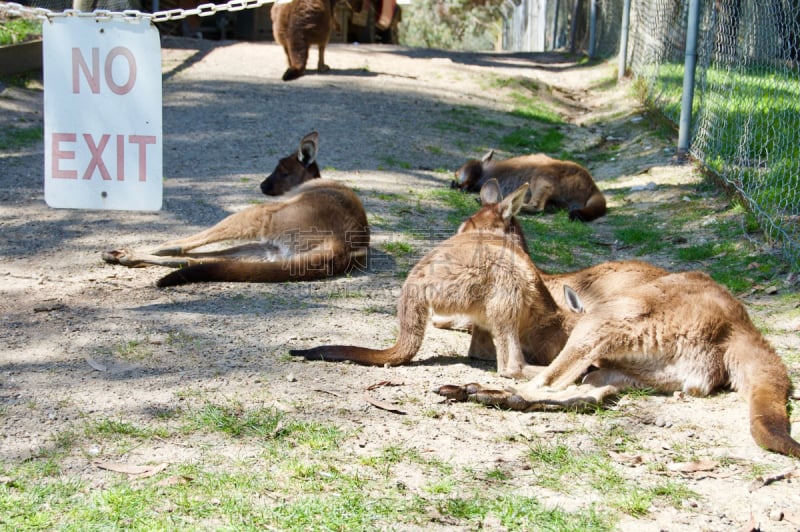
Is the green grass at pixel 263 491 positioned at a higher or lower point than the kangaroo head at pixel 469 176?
lower

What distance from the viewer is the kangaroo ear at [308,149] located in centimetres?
730

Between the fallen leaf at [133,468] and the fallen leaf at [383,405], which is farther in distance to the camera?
the fallen leaf at [383,405]

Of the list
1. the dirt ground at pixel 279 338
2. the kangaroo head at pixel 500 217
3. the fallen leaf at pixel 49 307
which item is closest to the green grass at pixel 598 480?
the dirt ground at pixel 279 338

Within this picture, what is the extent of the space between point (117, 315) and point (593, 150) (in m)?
7.79

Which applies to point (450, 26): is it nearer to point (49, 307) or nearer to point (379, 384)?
point (49, 307)

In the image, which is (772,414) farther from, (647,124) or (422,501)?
(647,124)

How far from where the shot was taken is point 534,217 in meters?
8.68

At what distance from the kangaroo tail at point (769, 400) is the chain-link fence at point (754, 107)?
211 centimetres

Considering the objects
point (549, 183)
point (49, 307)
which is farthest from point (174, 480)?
point (549, 183)

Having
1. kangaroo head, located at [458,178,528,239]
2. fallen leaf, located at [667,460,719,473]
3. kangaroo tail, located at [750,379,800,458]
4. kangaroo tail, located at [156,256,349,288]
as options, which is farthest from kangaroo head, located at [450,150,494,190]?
fallen leaf, located at [667,460,719,473]

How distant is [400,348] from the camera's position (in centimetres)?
454

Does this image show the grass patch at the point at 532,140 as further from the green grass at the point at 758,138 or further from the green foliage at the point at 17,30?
the green foliage at the point at 17,30

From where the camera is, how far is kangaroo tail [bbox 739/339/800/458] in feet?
11.6

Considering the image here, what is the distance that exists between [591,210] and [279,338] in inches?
173
